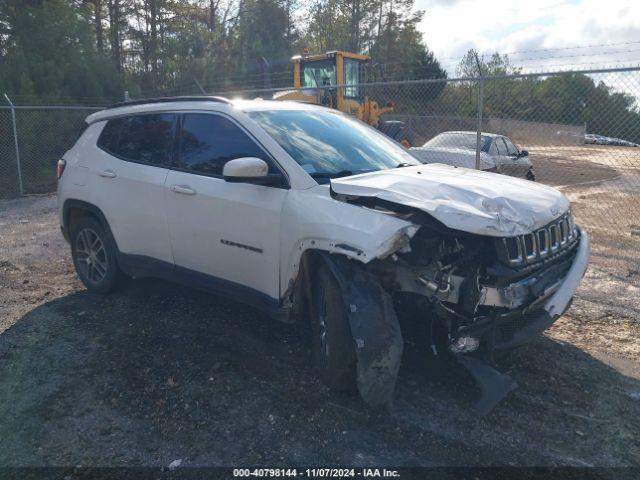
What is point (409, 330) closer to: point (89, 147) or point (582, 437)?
point (582, 437)

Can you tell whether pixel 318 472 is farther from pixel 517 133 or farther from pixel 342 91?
pixel 342 91

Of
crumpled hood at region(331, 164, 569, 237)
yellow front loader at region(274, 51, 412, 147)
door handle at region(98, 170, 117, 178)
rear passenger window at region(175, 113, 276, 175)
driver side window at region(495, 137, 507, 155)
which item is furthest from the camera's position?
yellow front loader at region(274, 51, 412, 147)

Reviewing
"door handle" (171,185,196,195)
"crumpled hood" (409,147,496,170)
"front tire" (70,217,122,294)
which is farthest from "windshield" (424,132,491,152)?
"door handle" (171,185,196,195)

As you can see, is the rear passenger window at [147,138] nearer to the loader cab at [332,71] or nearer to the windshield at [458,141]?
the windshield at [458,141]

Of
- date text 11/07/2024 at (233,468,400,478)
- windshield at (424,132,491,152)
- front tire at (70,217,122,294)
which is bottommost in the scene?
date text 11/07/2024 at (233,468,400,478)

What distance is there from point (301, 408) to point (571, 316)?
2930mm

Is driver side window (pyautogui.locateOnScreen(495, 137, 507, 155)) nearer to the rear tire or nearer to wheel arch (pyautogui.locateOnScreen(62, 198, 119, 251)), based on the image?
wheel arch (pyautogui.locateOnScreen(62, 198, 119, 251))

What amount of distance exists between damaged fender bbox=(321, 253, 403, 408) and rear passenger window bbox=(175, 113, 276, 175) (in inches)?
50.7

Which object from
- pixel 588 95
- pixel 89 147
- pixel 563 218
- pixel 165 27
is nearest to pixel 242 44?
pixel 165 27

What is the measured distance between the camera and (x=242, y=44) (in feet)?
115

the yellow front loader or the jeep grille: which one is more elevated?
the yellow front loader

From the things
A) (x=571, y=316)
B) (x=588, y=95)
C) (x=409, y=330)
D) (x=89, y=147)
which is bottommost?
(x=571, y=316)

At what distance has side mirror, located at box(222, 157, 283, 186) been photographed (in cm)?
375

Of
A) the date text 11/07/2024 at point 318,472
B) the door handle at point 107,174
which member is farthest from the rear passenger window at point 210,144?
the date text 11/07/2024 at point 318,472
